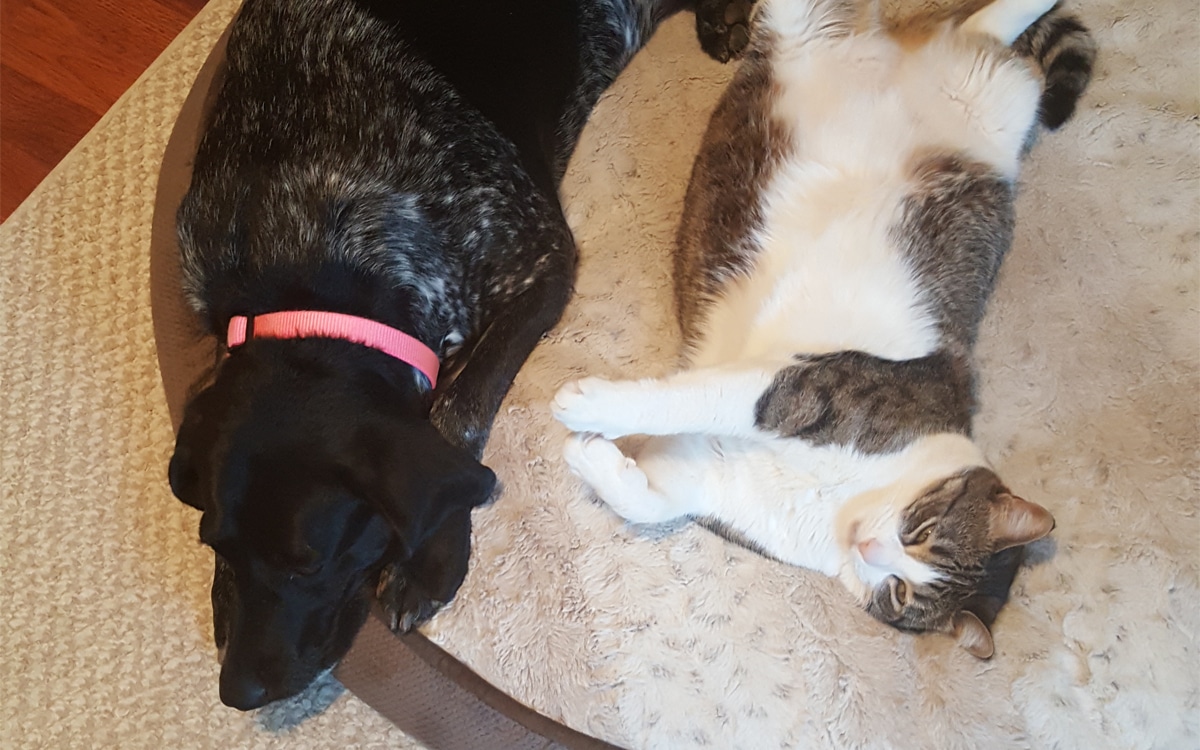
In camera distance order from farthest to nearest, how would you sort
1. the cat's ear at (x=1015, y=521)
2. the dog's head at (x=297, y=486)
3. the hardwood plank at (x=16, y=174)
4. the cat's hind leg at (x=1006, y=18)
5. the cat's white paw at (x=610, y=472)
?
the hardwood plank at (x=16, y=174)
the cat's hind leg at (x=1006, y=18)
the cat's white paw at (x=610, y=472)
the cat's ear at (x=1015, y=521)
the dog's head at (x=297, y=486)

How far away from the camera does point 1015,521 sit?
1.80m

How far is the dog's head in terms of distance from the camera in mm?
1642

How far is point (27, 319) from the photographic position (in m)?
2.87

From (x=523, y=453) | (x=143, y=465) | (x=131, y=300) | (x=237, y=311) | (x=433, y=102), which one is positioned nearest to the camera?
(x=237, y=311)

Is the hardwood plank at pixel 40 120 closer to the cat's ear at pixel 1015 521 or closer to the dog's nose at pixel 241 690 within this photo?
the dog's nose at pixel 241 690

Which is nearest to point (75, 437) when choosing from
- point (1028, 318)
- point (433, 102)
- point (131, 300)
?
point (131, 300)

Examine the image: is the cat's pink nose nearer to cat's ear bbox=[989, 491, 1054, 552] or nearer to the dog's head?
cat's ear bbox=[989, 491, 1054, 552]

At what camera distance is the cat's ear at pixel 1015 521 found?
5.82ft

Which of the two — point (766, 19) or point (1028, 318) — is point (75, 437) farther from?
point (1028, 318)

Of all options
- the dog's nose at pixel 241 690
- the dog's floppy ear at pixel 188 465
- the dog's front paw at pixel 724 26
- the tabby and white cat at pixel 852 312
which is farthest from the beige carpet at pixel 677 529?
the dog's floppy ear at pixel 188 465

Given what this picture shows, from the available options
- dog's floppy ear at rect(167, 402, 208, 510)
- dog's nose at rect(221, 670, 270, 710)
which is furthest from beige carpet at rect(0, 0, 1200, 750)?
dog's floppy ear at rect(167, 402, 208, 510)

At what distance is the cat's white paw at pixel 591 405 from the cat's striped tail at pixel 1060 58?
1608 millimetres

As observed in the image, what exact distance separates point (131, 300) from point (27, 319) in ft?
1.17

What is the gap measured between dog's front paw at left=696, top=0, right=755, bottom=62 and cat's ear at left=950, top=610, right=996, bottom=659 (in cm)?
184
